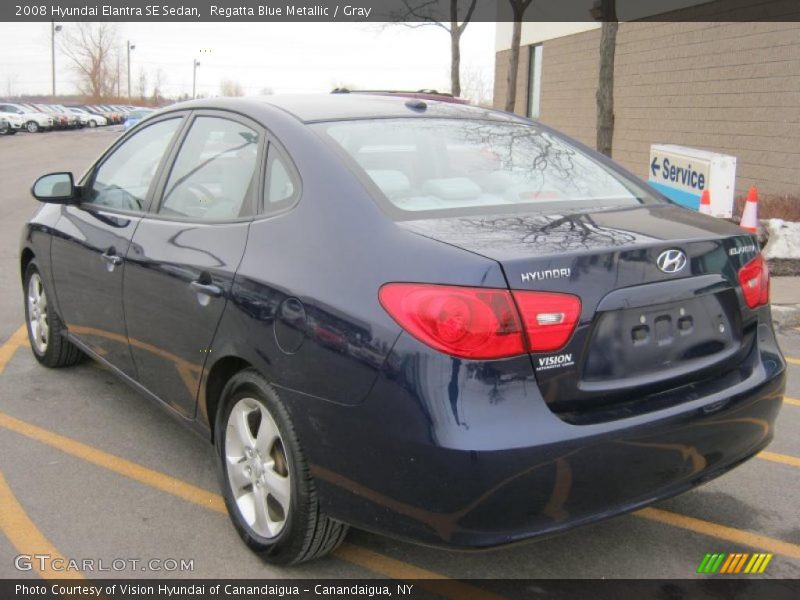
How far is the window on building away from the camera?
2489 cm

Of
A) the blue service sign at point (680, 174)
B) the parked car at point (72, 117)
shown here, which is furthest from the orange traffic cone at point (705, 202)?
the parked car at point (72, 117)

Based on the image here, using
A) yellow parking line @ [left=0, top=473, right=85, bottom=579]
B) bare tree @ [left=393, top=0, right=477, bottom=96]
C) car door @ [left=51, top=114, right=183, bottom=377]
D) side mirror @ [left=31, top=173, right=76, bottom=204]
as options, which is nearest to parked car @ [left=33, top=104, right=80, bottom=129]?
bare tree @ [left=393, top=0, right=477, bottom=96]

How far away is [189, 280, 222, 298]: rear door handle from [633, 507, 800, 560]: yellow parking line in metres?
1.81

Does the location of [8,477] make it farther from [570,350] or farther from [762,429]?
[762,429]

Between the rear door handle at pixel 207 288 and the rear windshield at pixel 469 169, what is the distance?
0.70 m

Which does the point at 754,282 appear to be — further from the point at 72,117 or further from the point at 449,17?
the point at 72,117

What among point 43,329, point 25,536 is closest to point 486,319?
point 25,536

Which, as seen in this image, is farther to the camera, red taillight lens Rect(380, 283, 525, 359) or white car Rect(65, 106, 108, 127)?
white car Rect(65, 106, 108, 127)

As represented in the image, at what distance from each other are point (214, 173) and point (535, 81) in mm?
23421

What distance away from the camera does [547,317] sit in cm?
237

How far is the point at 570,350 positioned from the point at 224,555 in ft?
5.29

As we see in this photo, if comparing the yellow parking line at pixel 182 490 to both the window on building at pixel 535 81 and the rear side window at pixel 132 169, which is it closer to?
the rear side window at pixel 132 169

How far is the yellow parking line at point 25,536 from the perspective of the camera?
118 inches

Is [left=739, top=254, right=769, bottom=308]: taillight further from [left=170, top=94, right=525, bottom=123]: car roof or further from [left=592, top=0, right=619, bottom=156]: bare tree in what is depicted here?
[left=592, top=0, right=619, bottom=156]: bare tree
